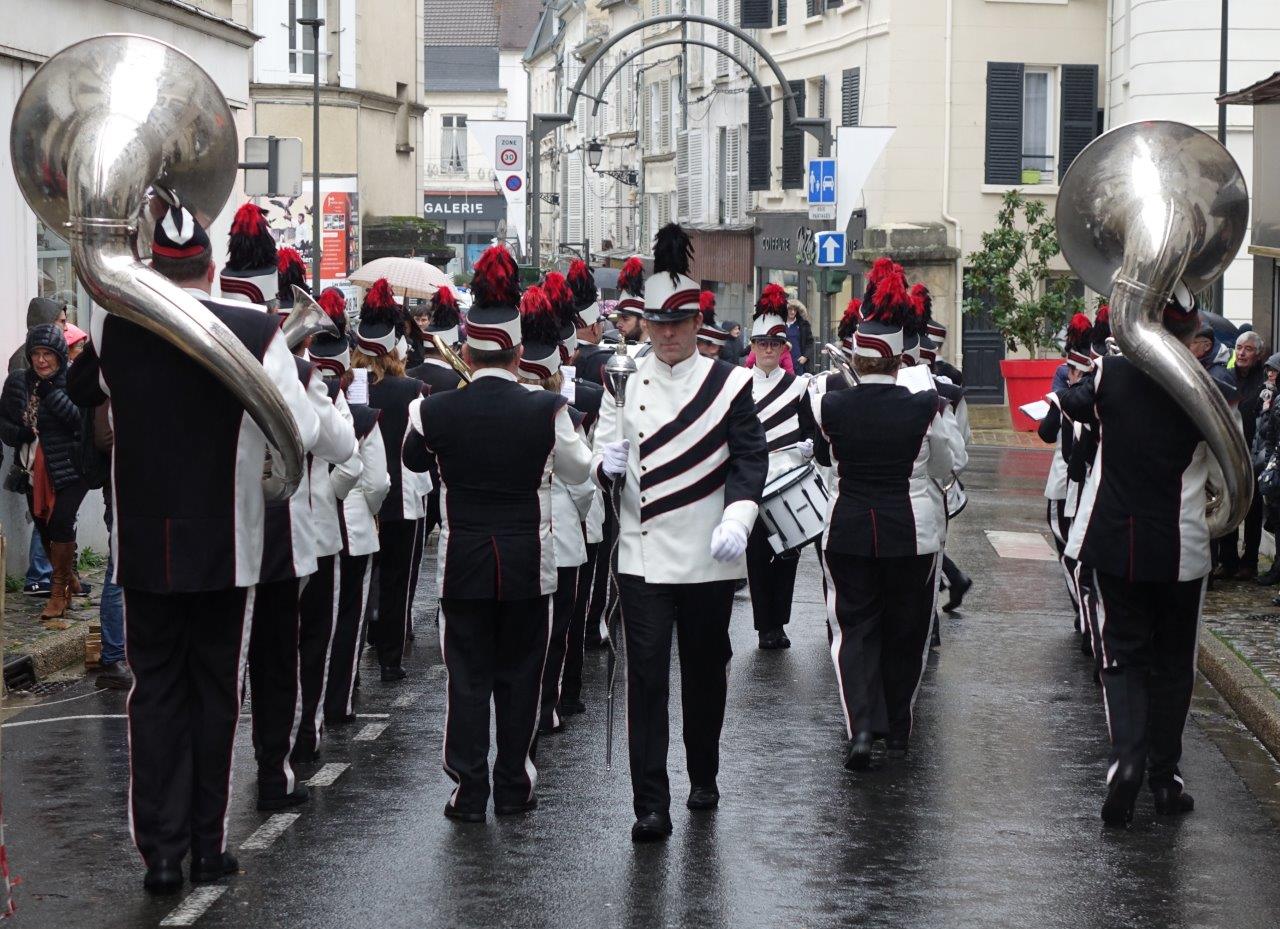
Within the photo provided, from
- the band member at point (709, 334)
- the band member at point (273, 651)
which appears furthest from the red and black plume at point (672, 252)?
the band member at point (709, 334)

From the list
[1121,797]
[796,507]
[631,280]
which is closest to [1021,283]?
[631,280]

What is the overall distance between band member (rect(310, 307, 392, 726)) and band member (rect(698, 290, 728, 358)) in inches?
65.5

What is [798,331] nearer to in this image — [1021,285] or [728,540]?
[1021,285]

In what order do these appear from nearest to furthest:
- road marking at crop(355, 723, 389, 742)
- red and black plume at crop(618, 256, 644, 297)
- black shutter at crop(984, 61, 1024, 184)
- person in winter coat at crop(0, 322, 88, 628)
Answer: road marking at crop(355, 723, 389, 742)
person in winter coat at crop(0, 322, 88, 628)
red and black plume at crop(618, 256, 644, 297)
black shutter at crop(984, 61, 1024, 184)

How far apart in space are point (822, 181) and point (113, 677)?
54.1 feet

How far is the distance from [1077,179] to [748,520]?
2.13m

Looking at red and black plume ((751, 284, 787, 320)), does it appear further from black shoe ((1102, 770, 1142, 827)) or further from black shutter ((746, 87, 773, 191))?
black shutter ((746, 87, 773, 191))

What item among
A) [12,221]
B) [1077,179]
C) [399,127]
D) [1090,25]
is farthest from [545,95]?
[1077,179]

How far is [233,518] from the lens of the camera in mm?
6629

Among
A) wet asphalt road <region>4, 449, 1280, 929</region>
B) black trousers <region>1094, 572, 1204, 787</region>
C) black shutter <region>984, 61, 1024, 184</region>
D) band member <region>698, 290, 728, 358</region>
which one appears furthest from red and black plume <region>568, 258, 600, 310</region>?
black shutter <region>984, 61, 1024, 184</region>

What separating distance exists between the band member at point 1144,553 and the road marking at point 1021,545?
821cm

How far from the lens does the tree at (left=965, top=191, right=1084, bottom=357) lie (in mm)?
28881

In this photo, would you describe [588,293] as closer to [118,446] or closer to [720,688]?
[720,688]

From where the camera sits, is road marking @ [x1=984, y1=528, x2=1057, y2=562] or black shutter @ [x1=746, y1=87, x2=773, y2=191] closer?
road marking @ [x1=984, y1=528, x2=1057, y2=562]
